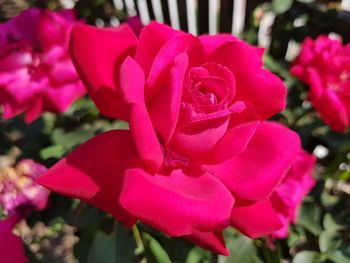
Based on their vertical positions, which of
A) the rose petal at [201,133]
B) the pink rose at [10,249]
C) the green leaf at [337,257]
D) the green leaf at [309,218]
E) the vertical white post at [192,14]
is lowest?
the vertical white post at [192,14]

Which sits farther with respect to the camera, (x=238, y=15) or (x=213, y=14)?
(x=213, y=14)

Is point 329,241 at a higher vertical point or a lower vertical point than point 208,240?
lower

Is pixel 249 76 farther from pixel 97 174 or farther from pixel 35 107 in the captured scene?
pixel 35 107

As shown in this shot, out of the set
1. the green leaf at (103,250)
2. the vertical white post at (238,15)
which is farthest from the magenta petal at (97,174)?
the vertical white post at (238,15)

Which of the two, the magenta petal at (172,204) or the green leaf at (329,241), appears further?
the green leaf at (329,241)

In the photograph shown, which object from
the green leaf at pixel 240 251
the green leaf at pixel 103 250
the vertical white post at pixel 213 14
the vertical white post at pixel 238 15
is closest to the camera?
the green leaf at pixel 103 250

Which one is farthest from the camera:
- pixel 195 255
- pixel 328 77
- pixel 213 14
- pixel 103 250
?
pixel 213 14

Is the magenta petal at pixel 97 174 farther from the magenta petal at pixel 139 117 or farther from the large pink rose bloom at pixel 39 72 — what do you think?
the large pink rose bloom at pixel 39 72

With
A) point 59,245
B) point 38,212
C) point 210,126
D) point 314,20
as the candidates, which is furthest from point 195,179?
point 59,245

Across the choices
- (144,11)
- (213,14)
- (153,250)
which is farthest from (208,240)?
(144,11)
